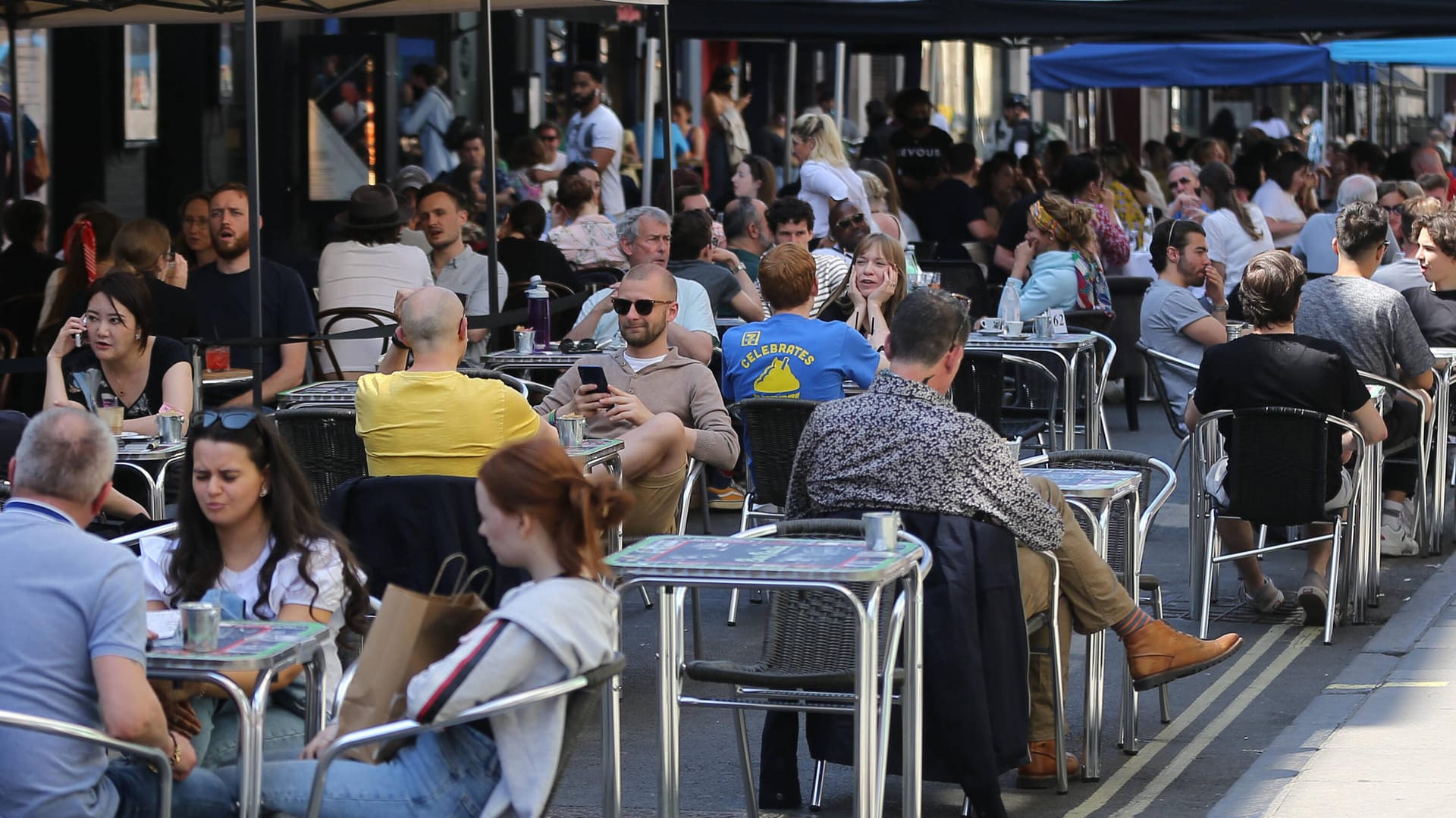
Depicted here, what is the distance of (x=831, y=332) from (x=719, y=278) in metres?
2.27

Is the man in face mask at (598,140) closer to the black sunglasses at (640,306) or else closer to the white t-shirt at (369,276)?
the white t-shirt at (369,276)

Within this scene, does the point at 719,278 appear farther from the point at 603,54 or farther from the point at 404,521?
the point at 603,54

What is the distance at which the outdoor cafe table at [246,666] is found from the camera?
3.60m

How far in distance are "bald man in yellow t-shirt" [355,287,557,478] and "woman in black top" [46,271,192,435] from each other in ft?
5.23

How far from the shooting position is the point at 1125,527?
19.1 ft

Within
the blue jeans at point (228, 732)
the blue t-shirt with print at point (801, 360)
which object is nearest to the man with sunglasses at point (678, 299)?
the blue t-shirt with print at point (801, 360)

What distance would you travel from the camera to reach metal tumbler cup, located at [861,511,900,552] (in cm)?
424

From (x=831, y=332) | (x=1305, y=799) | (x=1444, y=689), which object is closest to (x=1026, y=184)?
(x=831, y=332)

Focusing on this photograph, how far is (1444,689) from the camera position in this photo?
20.5 feet

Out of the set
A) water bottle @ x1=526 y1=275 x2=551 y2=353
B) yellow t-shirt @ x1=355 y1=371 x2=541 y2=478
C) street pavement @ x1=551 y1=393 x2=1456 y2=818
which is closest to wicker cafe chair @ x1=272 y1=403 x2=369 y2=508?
yellow t-shirt @ x1=355 y1=371 x2=541 y2=478

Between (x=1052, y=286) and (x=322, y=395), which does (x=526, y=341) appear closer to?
(x=322, y=395)

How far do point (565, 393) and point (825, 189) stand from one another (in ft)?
19.3


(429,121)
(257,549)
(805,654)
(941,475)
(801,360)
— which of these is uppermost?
(429,121)

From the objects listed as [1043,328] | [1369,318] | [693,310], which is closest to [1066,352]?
[1043,328]
